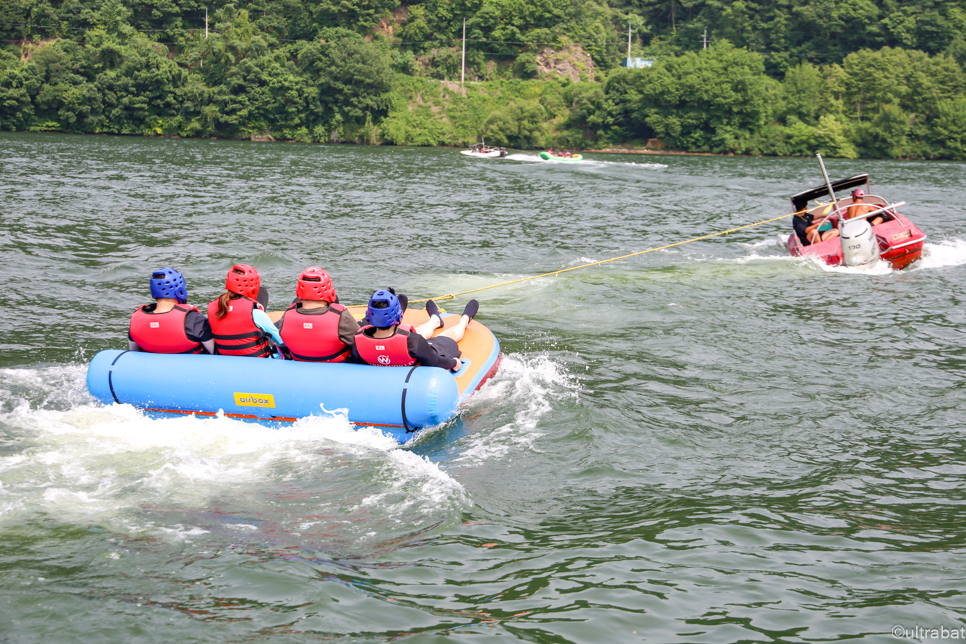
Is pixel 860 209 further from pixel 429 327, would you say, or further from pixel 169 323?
pixel 169 323

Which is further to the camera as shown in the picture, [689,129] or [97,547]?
[689,129]

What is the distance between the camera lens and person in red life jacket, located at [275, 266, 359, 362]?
7238 millimetres

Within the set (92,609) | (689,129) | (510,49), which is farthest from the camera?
(510,49)

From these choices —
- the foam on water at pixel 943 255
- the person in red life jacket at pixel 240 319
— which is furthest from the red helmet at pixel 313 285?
the foam on water at pixel 943 255

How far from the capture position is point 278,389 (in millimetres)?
6922

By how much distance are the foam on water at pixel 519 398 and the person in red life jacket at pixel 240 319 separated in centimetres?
207

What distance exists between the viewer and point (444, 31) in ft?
242

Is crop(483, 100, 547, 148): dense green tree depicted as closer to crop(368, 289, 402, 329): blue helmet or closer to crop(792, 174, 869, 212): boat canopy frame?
crop(792, 174, 869, 212): boat canopy frame

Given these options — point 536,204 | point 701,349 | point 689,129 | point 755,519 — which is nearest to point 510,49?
point 689,129

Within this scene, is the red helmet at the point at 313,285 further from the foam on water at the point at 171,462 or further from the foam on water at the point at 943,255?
the foam on water at the point at 943,255

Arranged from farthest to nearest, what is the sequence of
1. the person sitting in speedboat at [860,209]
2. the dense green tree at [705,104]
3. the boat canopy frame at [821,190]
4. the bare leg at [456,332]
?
the dense green tree at [705,104]
the boat canopy frame at [821,190]
the person sitting in speedboat at [860,209]
the bare leg at [456,332]

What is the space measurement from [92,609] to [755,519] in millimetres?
4331

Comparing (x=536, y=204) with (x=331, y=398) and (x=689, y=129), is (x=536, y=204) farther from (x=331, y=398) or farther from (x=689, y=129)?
(x=689, y=129)

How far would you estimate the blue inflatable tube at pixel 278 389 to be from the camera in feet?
22.5
